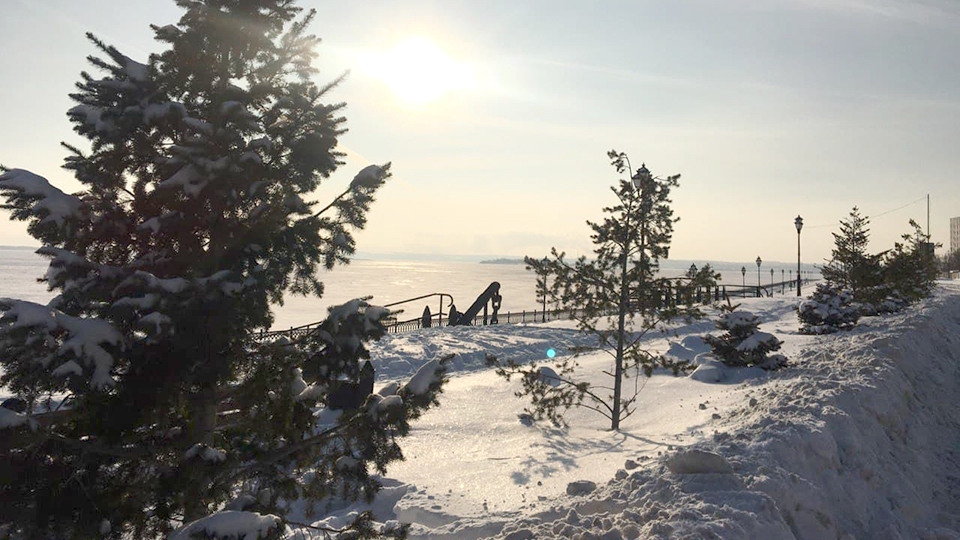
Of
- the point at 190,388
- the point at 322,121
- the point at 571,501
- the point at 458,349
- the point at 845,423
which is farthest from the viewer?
the point at 458,349

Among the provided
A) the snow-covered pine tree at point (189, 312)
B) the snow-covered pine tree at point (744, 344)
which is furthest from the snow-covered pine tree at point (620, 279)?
the snow-covered pine tree at point (189, 312)

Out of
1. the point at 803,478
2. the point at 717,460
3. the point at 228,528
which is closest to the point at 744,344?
the point at 803,478

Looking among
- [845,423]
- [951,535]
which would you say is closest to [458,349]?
[845,423]

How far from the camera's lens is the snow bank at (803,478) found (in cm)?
469

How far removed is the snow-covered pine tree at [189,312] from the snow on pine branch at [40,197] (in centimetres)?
1

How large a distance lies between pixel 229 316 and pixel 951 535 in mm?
7217

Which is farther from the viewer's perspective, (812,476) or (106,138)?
(812,476)

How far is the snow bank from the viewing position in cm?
469

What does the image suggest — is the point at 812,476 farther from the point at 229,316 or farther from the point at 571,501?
the point at 229,316

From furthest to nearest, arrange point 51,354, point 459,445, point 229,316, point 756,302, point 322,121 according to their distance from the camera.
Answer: point 756,302 < point 459,445 < point 322,121 < point 229,316 < point 51,354

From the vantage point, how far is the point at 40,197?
3.26 metres

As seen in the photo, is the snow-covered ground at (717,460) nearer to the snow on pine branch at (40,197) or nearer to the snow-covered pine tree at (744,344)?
the snow-covered pine tree at (744,344)

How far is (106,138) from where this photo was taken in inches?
150

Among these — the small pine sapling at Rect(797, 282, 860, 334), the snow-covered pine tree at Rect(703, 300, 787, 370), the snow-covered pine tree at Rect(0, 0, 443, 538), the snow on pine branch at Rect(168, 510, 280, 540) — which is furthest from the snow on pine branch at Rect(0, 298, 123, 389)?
the small pine sapling at Rect(797, 282, 860, 334)
